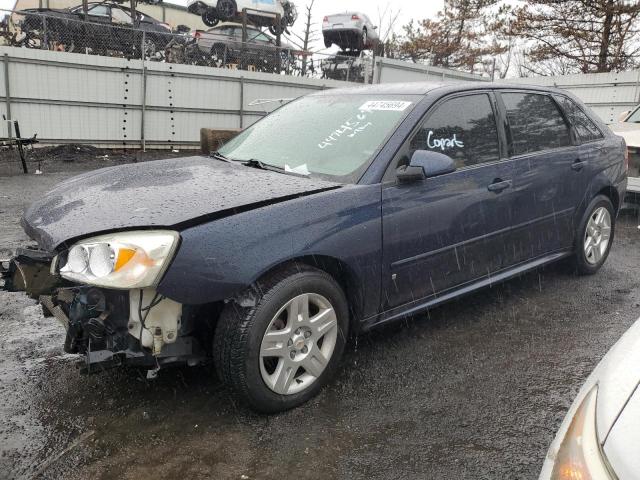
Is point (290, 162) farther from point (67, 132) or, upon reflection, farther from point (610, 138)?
point (67, 132)

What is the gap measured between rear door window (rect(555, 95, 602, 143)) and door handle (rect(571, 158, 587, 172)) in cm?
23

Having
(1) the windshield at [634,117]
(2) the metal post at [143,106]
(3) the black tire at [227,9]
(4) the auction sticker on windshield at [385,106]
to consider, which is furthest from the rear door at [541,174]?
(3) the black tire at [227,9]

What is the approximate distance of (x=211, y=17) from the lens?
60.0 ft

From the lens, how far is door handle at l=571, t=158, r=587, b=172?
13.8 feet

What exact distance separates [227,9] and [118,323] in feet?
58.0

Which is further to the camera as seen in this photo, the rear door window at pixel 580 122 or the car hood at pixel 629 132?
the car hood at pixel 629 132

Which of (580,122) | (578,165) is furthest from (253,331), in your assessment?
(580,122)

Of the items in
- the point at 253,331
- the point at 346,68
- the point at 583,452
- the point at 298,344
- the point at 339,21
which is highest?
the point at 339,21

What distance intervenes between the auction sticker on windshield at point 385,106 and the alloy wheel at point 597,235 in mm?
2246

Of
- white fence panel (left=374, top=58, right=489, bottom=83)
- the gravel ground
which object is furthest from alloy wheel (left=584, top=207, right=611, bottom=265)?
white fence panel (left=374, top=58, right=489, bottom=83)

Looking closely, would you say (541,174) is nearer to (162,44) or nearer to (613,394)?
(613,394)

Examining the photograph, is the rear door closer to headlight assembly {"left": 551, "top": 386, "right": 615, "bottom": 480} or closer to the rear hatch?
headlight assembly {"left": 551, "top": 386, "right": 615, "bottom": 480}

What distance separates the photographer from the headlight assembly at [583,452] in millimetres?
1291

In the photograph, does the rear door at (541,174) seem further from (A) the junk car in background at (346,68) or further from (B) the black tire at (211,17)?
(B) the black tire at (211,17)
